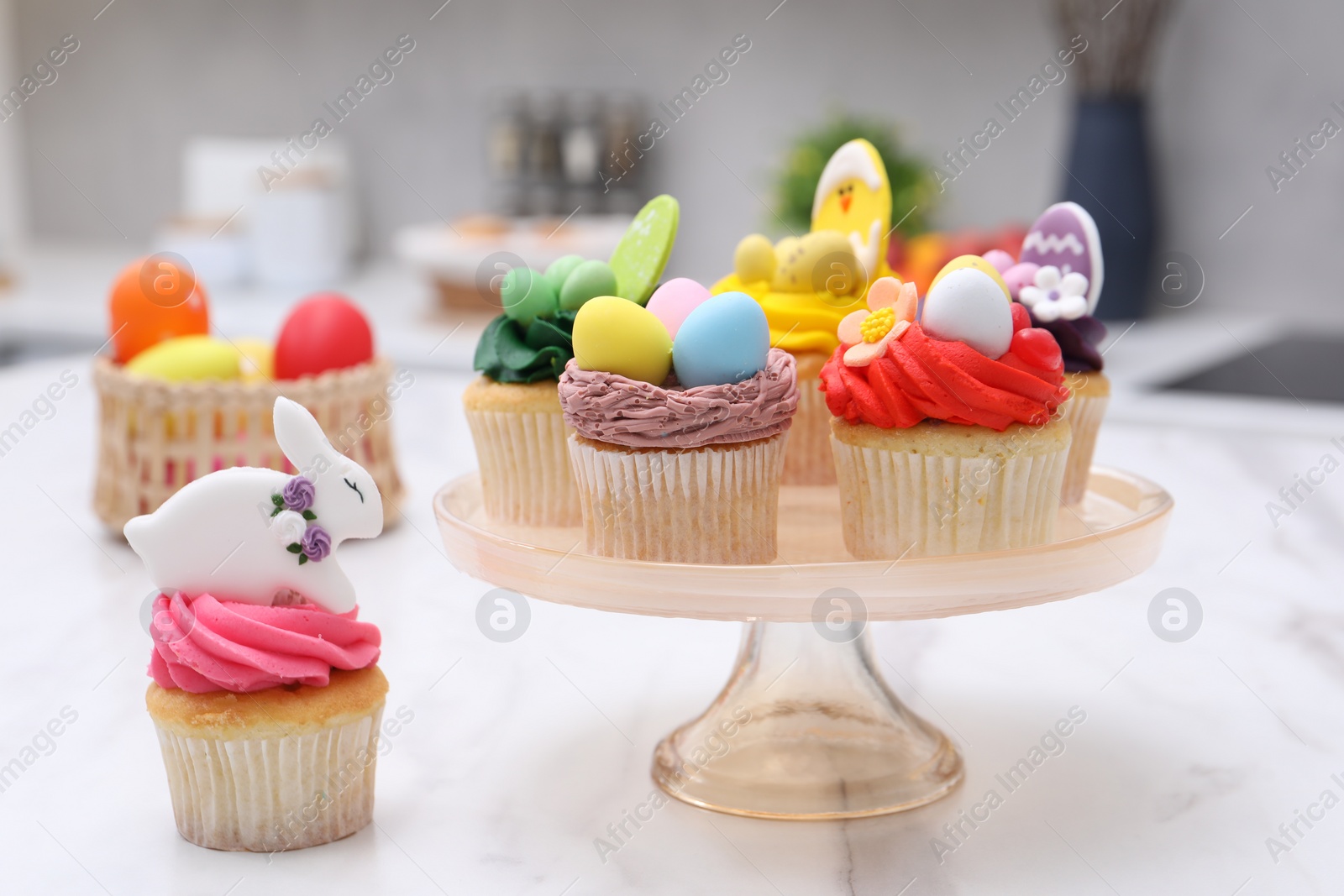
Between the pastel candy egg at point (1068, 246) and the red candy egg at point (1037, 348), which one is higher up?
the pastel candy egg at point (1068, 246)

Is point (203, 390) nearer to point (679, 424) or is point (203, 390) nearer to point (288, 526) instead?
point (288, 526)

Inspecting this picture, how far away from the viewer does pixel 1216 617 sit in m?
1.45

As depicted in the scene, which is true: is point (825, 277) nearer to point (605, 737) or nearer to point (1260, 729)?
point (605, 737)

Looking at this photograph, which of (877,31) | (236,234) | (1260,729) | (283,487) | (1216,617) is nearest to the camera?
(283,487)

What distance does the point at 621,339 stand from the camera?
3.09 feet

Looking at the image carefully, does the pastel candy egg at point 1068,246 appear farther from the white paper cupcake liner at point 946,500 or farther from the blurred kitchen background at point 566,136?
the blurred kitchen background at point 566,136

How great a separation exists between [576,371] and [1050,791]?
48 centimetres

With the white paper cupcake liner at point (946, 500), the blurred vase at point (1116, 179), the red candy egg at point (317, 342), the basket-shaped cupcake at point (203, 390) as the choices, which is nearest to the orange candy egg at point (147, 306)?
the basket-shaped cupcake at point (203, 390)

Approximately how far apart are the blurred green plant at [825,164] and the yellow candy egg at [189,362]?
4.26 feet

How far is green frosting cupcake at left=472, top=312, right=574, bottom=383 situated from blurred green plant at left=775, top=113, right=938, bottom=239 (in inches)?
63.0

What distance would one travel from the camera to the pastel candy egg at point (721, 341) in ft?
3.10

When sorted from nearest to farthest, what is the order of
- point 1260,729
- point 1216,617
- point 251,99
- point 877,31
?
1. point 1260,729
2. point 1216,617
3. point 877,31
4. point 251,99

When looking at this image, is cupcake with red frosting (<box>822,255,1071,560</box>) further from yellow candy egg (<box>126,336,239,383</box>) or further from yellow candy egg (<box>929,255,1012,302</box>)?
yellow candy egg (<box>126,336,239,383</box>)

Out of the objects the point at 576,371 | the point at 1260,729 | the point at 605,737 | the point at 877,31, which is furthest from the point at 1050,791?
the point at 877,31
